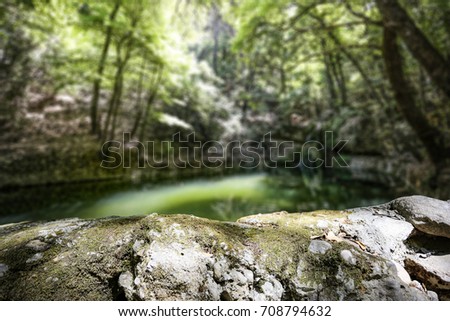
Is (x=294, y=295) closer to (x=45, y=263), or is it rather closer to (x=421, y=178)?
(x=45, y=263)

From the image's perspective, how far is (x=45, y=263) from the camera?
Result: 1.16 metres

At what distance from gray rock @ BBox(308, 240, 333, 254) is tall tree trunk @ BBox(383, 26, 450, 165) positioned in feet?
19.6

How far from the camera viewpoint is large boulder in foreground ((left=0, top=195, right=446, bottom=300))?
1097mm

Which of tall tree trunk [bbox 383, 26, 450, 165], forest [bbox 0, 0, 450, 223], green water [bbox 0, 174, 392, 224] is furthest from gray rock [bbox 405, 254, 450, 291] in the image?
tall tree trunk [bbox 383, 26, 450, 165]

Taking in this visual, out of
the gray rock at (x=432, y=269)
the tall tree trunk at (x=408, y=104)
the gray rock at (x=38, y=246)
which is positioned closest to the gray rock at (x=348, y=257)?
the gray rock at (x=432, y=269)

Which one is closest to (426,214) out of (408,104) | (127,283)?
(127,283)

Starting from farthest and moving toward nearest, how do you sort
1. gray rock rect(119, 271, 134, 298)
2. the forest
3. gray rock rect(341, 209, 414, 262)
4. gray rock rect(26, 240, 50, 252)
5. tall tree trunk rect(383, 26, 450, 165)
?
the forest → tall tree trunk rect(383, 26, 450, 165) → gray rock rect(341, 209, 414, 262) → gray rock rect(26, 240, 50, 252) → gray rock rect(119, 271, 134, 298)

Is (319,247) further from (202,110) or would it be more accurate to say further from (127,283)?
(202,110)

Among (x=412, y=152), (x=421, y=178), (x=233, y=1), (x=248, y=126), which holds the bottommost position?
(x=421, y=178)

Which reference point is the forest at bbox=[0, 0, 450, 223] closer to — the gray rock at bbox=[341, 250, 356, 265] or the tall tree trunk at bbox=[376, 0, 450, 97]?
the tall tree trunk at bbox=[376, 0, 450, 97]

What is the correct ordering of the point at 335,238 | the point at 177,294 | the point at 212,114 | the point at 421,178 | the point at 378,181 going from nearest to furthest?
the point at 177,294 → the point at 335,238 → the point at 421,178 → the point at 378,181 → the point at 212,114

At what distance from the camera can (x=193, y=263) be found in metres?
1.16
